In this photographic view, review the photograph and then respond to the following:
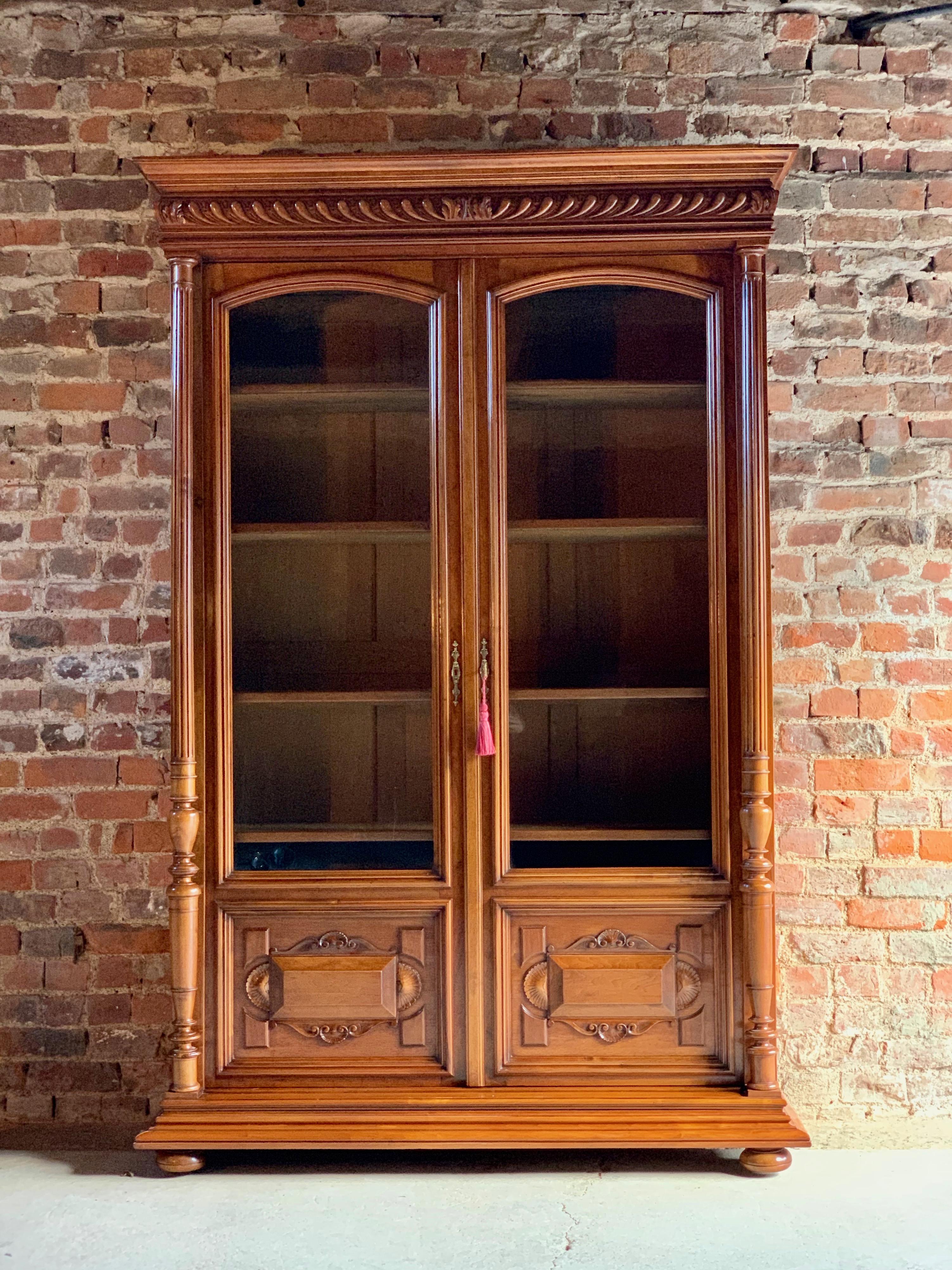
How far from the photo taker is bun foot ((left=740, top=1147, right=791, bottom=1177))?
2311 millimetres

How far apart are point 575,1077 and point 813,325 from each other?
1.93m

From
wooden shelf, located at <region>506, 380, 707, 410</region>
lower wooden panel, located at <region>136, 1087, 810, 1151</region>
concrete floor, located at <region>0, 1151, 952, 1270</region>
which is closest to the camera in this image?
concrete floor, located at <region>0, 1151, 952, 1270</region>

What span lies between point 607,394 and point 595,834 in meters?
0.98

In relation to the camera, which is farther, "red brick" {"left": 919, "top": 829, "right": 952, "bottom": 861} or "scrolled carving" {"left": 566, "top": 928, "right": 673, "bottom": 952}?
"red brick" {"left": 919, "top": 829, "right": 952, "bottom": 861}

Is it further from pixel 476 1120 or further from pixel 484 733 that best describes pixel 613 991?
pixel 484 733

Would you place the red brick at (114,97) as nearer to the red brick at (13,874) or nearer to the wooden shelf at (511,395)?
the wooden shelf at (511,395)

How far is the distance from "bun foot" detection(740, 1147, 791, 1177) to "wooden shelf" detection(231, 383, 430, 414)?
70.3 inches

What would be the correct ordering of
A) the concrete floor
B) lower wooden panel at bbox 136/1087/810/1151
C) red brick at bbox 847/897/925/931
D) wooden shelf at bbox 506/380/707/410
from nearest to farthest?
the concrete floor < lower wooden panel at bbox 136/1087/810/1151 < wooden shelf at bbox 506/380/707/410 < red brick at bbox 847/897/925/931

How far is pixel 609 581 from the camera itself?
2.37 metres

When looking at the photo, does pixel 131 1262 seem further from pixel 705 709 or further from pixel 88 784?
pixel 705 709

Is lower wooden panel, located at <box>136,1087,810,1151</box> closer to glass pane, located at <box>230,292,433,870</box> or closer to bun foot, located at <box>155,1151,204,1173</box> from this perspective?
bun foot, located at <box>155,1151,204,1173</box>

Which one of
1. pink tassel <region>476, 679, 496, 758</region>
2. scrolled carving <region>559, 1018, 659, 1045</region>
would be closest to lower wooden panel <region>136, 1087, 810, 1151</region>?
scrolled carving <region>559, 1018, 659, 1045</region>

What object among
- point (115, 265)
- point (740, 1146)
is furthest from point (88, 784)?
point (740, 1146)

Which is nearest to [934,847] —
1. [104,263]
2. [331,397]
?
[331,397]
